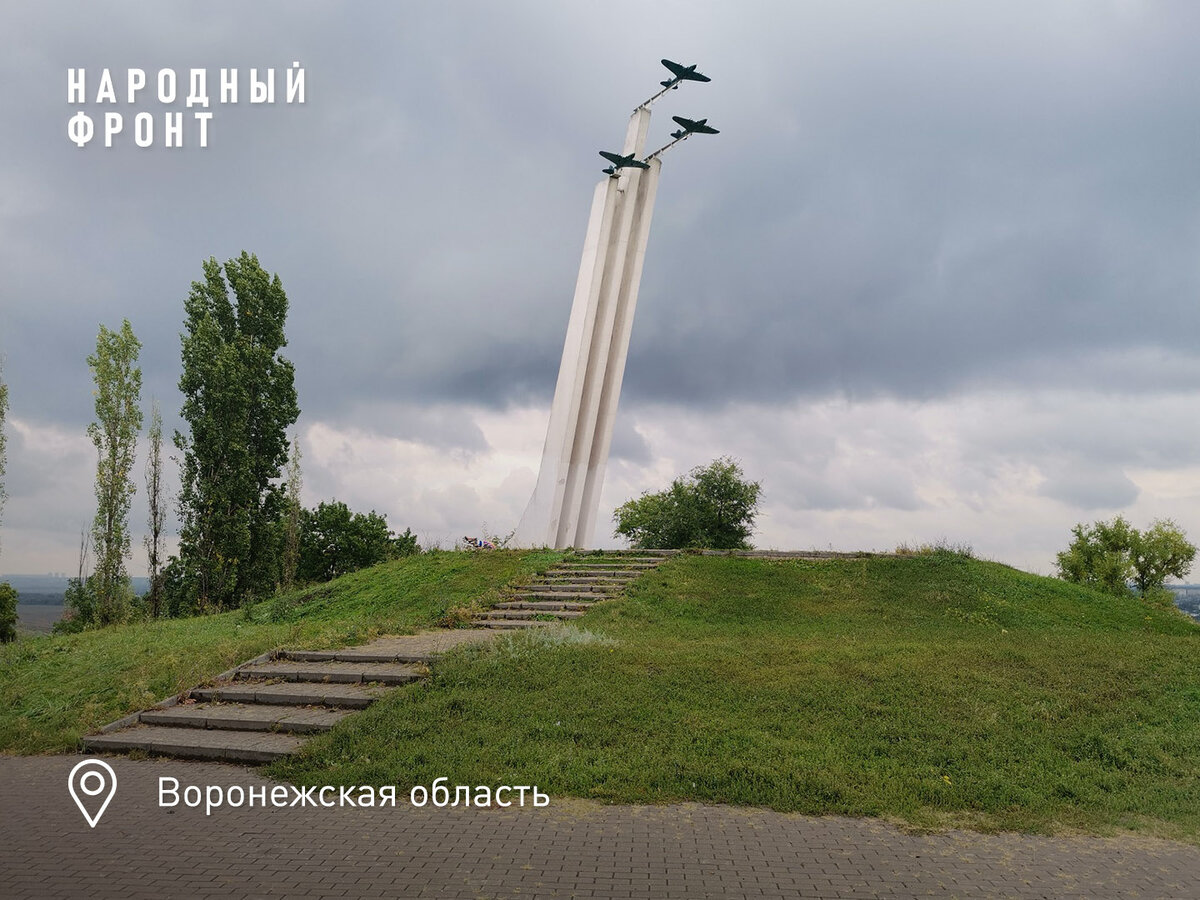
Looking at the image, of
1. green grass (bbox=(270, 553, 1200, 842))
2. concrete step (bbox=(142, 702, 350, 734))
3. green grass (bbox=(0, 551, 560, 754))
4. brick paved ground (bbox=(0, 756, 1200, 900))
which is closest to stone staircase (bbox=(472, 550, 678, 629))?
green grass (bbox=(0, 551, 560, 754))

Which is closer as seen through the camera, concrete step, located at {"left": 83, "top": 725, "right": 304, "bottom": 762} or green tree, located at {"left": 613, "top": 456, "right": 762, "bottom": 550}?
concrete step, located at {"left": 83, "top": 725, "right": 304, "bottom": 762}

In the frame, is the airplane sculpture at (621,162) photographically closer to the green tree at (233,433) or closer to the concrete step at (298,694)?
the green tree at (233,433)

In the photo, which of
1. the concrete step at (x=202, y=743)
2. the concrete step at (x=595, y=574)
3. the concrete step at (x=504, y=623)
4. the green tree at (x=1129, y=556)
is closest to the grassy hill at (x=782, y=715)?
the concrete step at (x=202, y=743)

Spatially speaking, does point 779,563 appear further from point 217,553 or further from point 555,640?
point 217,553

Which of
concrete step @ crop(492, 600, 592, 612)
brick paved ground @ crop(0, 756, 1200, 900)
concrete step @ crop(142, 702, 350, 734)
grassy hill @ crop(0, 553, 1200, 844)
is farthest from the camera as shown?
concrete step @ crop(492, 600, 592, 612)

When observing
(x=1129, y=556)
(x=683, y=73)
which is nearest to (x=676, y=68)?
(x=683, y=73)

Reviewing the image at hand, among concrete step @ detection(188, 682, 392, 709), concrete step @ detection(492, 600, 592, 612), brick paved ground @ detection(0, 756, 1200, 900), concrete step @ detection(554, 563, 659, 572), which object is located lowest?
brick paved ground @ detection(0, 756, 1200, 900)

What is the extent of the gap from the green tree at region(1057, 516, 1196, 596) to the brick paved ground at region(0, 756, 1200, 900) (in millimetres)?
39477

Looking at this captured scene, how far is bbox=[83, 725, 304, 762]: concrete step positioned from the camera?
776 cm

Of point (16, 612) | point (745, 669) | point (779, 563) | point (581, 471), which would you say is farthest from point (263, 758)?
point (16, 612)

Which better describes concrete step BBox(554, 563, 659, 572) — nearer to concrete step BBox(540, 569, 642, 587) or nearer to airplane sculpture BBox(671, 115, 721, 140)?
concrete step BBox(540, 569, 642, 587)

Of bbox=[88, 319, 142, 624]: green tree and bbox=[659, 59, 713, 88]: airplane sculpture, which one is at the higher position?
bbox=[659, 59, 713, 88]: airplane sculpture

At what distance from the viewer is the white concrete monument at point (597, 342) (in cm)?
2262

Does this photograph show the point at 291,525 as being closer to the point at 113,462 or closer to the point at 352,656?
the point at 113,462
